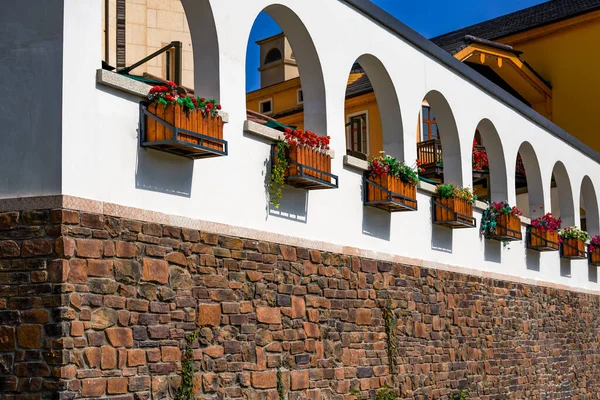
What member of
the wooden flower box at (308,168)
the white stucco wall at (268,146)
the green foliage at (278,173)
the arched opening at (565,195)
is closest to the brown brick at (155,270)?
the white stucco wall at (268,146)

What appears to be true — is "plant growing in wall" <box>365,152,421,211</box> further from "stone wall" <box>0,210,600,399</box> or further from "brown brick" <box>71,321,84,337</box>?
"brown brick" <box>71,321,84,337</box>

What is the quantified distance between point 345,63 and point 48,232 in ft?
17.7

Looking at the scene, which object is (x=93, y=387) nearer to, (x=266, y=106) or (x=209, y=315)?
(x=209, y=315)

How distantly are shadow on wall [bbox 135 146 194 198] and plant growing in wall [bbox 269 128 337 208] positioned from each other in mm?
1464

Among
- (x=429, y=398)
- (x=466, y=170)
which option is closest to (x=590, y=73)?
(x=466, y=170)

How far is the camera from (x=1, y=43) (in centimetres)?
845

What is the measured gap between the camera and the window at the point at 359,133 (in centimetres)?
2316

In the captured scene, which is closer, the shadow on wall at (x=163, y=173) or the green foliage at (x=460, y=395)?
the shadow on wall at (x=163, y=173)

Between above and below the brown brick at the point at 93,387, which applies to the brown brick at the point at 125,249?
above

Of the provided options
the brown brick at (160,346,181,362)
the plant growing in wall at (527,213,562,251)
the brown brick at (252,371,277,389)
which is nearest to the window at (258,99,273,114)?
the plant growing in wall at (527,213,562,251)

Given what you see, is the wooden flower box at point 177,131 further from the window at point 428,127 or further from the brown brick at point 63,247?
the window at point 428,127

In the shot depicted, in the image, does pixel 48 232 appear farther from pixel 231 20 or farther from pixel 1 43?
pixel 231 20

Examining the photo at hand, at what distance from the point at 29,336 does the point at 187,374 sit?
5.39 feet

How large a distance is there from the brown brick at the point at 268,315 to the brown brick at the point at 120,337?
1.93 metres
